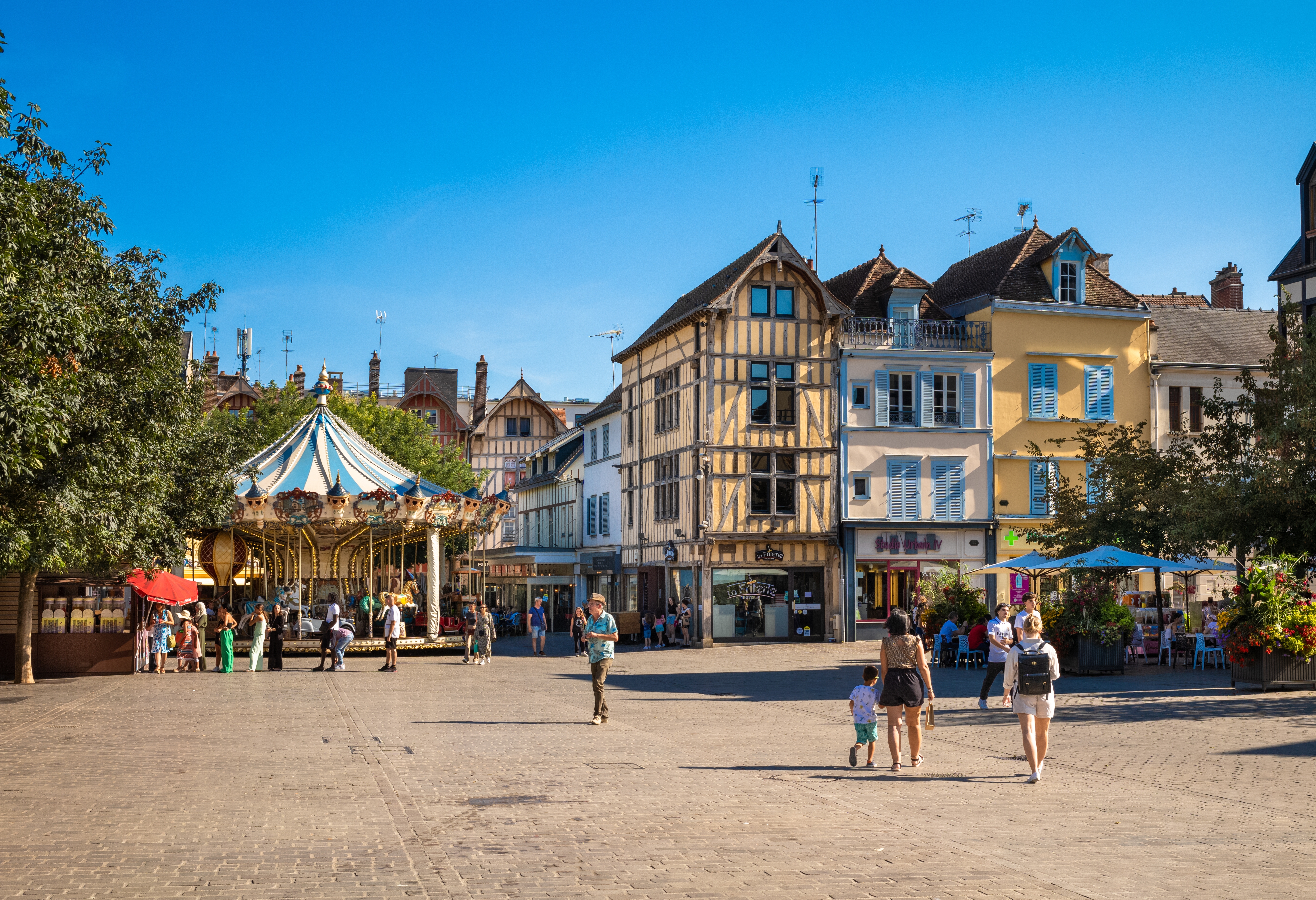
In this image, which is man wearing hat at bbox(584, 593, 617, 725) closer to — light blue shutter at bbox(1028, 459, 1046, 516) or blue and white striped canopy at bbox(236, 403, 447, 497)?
blue and white striped canopy at bbox(236, 403, 447, 497)

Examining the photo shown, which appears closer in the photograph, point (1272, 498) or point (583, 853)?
point (583, 853)

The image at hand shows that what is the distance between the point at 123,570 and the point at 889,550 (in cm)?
2327

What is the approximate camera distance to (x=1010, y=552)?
42344mm

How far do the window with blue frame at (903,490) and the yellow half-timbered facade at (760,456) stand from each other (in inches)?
73.2

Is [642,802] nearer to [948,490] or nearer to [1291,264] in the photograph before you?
[1291,264]

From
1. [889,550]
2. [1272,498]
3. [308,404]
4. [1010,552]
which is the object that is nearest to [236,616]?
[308,404]

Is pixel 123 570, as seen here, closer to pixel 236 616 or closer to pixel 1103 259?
pixel 236 616

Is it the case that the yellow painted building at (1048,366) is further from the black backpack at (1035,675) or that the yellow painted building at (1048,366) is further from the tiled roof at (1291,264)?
the black backpack at (1035,675)

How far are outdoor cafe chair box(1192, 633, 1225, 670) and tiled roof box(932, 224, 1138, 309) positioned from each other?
58.5 feet

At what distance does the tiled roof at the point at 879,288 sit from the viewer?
142ft

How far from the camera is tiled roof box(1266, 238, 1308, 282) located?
2858 centimetres

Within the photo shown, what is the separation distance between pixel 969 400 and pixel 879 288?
488cm

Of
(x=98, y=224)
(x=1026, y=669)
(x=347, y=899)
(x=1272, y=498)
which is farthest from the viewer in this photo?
(x=1272, y=498)

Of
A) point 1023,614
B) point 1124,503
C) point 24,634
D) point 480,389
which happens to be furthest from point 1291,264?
point 480,389
